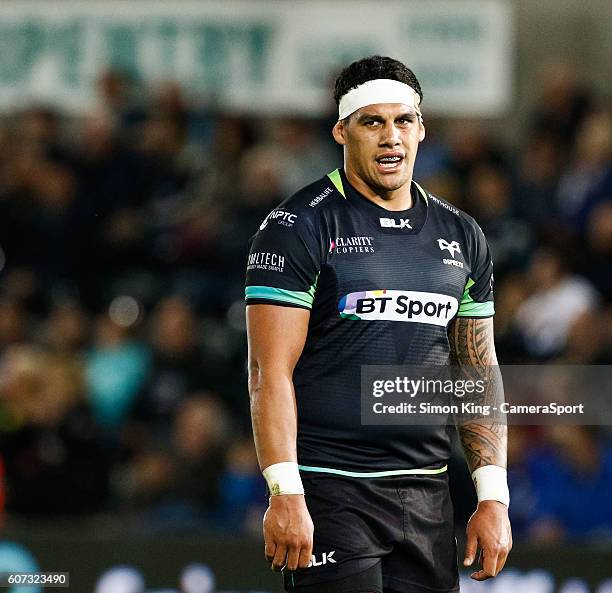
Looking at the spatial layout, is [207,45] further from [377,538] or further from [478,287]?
[377,538]

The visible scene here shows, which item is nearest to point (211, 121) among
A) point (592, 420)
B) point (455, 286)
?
point (592, 420)

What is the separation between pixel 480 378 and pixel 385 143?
2.45ft

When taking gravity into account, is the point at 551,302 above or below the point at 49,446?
above

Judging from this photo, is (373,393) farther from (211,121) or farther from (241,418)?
(211,121)

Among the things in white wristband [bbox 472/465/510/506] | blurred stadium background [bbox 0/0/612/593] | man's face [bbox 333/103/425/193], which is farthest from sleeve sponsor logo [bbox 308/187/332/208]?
blurred stadium background [bbox 0/0/612/593]

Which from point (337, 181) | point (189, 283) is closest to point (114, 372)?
point (189, 283)

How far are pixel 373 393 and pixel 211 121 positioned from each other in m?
5.98

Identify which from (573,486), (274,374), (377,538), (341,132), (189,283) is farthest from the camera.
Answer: (189,283)

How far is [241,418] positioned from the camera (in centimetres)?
782

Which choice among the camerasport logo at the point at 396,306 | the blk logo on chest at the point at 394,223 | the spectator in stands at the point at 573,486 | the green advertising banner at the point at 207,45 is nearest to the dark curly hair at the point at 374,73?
the blk logo on chest at the point at 394,223

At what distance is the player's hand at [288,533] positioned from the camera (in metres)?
3.51

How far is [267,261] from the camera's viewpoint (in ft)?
12.3

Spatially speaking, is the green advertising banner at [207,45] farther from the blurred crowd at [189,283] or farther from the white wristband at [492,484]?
the white wristband at [492,484]

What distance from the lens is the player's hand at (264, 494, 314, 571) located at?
11.5 ft
